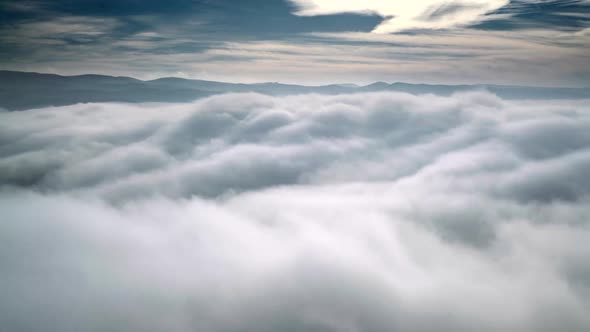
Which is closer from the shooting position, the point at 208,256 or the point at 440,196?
the point at 208,256

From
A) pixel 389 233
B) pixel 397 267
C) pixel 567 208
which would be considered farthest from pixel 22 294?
pixel 567 208

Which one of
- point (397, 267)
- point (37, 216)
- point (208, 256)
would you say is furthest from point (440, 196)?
point (37, 216)

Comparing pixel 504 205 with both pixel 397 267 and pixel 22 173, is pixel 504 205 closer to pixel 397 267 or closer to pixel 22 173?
pixel 397 267

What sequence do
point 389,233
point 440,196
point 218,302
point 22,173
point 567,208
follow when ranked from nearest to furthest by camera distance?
point 218,302 → point 389,233 → point 567,208 → point 440,196 → point 22,173

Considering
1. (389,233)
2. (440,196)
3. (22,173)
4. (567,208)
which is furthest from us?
(22,173)

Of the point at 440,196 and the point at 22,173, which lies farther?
the point at 22,173

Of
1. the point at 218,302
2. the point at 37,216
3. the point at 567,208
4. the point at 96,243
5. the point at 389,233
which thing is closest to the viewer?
the point at 218,302

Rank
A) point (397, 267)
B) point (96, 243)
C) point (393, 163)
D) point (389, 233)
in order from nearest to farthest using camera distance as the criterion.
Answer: point (397, 267)
point (96, 243)
point (389, 233)
point (393, 163)

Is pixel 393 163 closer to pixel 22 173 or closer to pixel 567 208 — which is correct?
pixel 567 208
